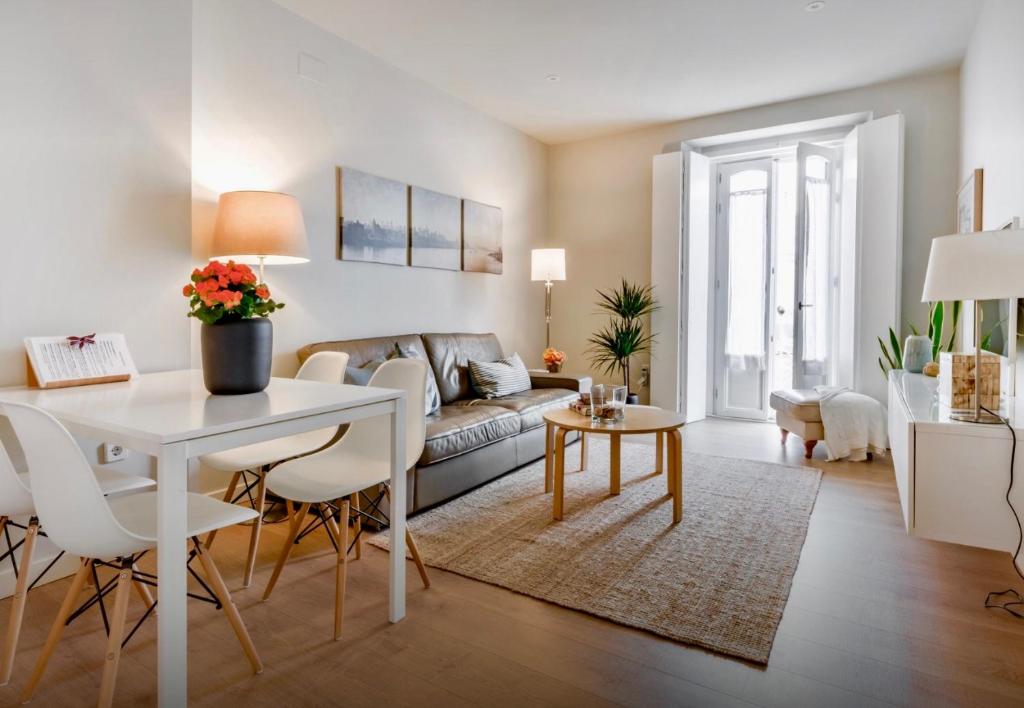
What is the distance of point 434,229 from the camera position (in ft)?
14.6

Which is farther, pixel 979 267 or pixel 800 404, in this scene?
pixel 800 404

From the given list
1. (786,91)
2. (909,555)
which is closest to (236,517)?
(909,555)

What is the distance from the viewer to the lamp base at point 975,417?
207 cm

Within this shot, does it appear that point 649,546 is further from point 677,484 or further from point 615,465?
point 615,465

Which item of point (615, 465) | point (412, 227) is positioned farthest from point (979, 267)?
point (412, 227)

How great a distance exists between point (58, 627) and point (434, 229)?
3.39 metres

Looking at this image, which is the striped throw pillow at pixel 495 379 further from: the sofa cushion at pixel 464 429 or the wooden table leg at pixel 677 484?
the wooden table leg at pixel 677 484

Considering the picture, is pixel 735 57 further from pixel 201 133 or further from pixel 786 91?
pixel 201 133

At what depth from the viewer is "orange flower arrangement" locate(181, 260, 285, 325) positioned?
1.87 m

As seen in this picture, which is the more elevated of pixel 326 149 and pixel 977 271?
pixel 326 149

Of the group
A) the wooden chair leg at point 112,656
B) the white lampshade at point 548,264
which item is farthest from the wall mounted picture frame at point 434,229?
the wooden chair leg at point 112,656

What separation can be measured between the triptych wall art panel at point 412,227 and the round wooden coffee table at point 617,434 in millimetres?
1657

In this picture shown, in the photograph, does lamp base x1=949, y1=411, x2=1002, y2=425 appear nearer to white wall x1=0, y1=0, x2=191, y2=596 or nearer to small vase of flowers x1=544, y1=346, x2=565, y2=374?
small vase of flowers x1=544, y1=346, x2=565, y2=374

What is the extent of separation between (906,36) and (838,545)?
316cm
